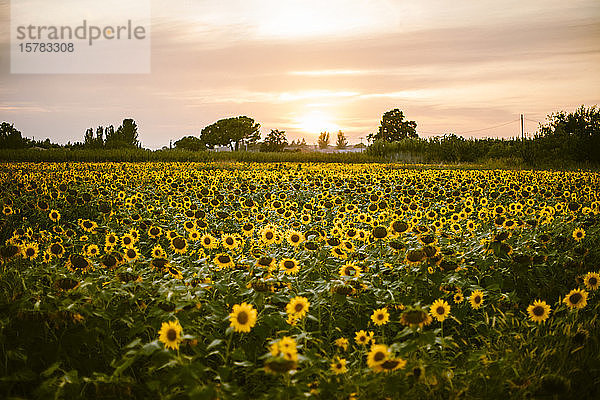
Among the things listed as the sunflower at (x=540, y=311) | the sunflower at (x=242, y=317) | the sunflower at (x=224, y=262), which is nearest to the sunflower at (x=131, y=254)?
the sunflower at (x=224, y=262)

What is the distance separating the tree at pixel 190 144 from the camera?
270 feet

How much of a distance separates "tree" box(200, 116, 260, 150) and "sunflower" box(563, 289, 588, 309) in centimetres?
8835

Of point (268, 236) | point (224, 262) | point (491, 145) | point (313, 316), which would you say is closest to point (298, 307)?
point (313, 316)

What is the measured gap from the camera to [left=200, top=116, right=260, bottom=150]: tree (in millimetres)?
92019

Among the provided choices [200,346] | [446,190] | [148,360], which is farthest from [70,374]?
[446,190]

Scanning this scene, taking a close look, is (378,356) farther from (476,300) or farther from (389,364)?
(476,300)

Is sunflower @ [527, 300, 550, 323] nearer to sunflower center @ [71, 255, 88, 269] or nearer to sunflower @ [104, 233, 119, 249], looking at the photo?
sunflower center @ [71, 255, 88, 269]

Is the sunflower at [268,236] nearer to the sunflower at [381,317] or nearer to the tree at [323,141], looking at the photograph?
the sunflower at [381,317]

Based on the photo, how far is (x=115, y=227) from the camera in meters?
5.30

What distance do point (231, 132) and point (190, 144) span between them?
432 inches

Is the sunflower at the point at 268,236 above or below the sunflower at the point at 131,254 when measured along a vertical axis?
above

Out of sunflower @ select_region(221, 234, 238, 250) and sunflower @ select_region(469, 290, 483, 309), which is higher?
sunflower @ select_region(221, 234, 238, 250)

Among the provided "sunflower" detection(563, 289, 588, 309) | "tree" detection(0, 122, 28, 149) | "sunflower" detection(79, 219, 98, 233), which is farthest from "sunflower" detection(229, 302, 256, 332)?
"tree" detection(0, 122, 28, 149)

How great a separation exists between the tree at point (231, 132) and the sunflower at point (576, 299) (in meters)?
88.3
